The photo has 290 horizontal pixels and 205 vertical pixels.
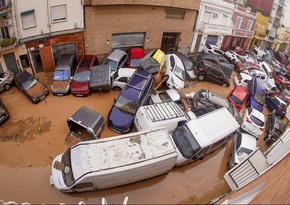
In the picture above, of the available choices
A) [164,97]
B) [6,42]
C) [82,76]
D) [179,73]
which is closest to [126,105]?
[164,97]

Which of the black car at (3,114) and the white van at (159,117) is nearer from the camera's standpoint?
the white van at (159,117)

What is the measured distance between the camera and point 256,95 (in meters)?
16.6

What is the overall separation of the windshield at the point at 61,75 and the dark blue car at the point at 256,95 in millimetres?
12853

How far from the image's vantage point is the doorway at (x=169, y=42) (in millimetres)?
20708

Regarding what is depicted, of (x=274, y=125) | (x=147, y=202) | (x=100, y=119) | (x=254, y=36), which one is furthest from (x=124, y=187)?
(x=254, y=36)

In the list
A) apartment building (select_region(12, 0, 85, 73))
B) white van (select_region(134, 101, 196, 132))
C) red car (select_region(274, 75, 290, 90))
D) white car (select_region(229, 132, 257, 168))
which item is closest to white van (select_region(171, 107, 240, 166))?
white van (select_region(134, 101, 196, 132))

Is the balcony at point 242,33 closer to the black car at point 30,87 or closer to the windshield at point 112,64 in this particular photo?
the windshield at point 112,64

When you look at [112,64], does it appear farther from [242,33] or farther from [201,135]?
[242,33]

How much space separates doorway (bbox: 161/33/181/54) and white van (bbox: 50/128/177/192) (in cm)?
1328

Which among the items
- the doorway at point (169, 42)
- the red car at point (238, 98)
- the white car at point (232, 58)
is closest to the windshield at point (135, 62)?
the doorway at point (169, 42)

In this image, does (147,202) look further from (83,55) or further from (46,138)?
(83,55)

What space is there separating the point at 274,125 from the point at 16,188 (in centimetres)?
1470

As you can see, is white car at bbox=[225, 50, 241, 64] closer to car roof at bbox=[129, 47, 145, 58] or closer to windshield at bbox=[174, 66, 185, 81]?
windshield at bbox=[174, 66, 185, 81]

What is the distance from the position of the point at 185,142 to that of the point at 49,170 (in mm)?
6346
